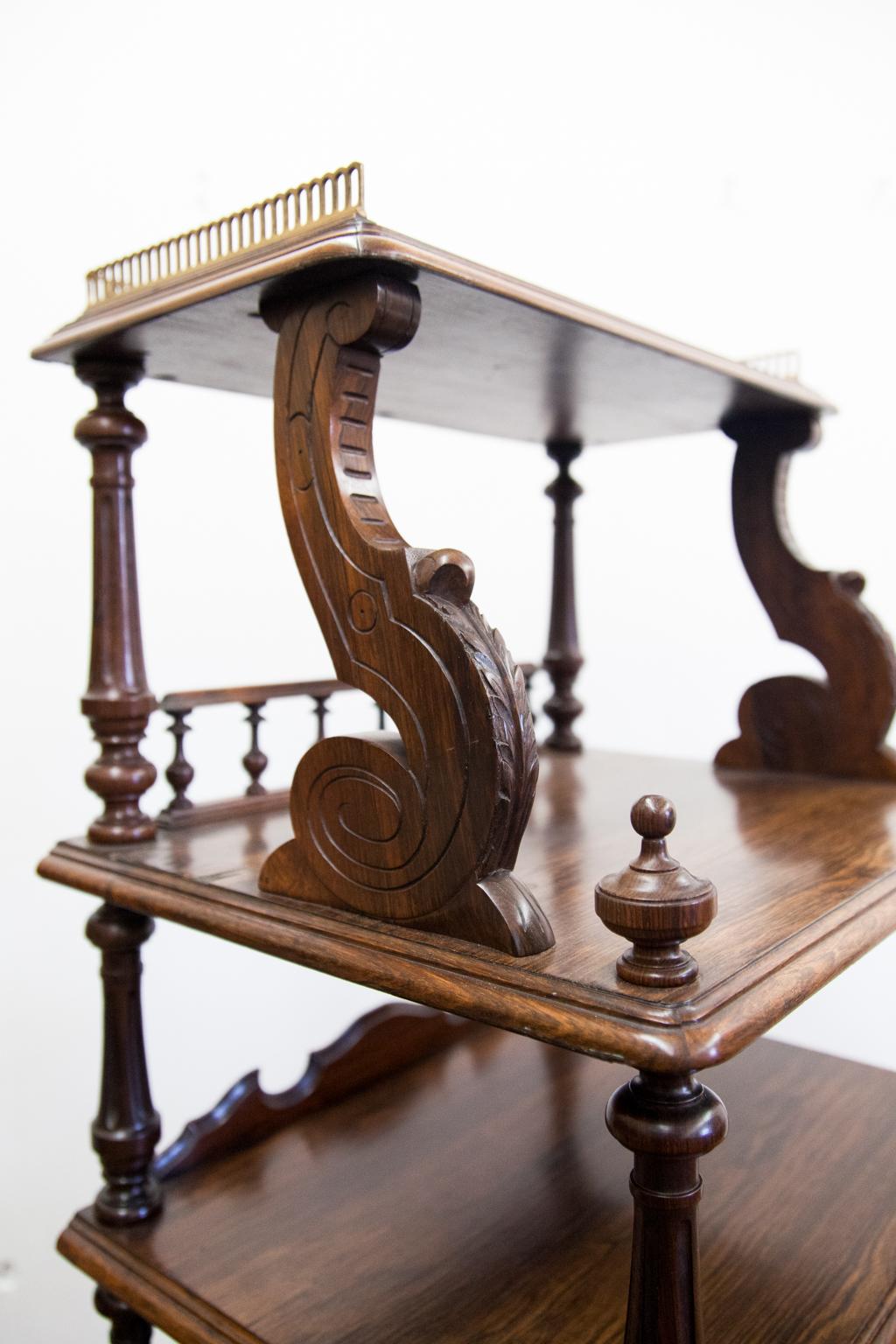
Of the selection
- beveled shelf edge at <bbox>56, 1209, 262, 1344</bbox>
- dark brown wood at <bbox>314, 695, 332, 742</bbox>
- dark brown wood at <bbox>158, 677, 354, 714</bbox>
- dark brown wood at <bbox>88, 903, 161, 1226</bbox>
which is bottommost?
beveled shelf edge at <bbox>56, 1209, 262, 1344</bbox>

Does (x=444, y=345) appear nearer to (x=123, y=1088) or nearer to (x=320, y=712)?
(x=320, y=712)

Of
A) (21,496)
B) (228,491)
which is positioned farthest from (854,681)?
(21,496)

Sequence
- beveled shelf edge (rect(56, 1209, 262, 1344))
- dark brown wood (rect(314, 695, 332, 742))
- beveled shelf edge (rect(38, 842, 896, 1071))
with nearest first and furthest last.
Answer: beveled shelf edge (rect(38, 842, 896, 1071)) → beveled shelf edge (rect(56, 1209, 262, 1344)) → dark brown wood (rect(314, 695, 332, 742))

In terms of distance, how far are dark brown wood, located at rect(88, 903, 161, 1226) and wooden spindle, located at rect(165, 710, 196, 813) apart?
0.17 meters

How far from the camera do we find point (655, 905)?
0.76 meters

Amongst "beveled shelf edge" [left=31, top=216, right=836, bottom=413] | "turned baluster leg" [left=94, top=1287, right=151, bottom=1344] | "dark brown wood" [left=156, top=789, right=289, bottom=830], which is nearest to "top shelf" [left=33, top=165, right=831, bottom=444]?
"beveled shelf edge" [left=31, top=216, right=836, bottom=413]

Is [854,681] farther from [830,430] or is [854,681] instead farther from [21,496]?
[21,496]

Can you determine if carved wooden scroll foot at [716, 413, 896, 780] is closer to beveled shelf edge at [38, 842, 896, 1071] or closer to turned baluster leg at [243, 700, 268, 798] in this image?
beveled shelf edge at [38, 842, 896, 1071]

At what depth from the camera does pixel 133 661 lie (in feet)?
4.32

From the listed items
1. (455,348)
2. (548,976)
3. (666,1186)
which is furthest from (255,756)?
(666,1186)

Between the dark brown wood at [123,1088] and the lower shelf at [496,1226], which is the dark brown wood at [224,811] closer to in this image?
the dark brown wood at [123,1088]

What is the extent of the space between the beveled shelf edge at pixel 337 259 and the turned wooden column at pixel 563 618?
72 cm

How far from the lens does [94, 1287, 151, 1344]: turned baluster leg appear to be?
1302 mm

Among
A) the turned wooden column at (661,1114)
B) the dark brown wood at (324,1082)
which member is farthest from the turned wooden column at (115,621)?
the turned wooden column at (661,1114)
